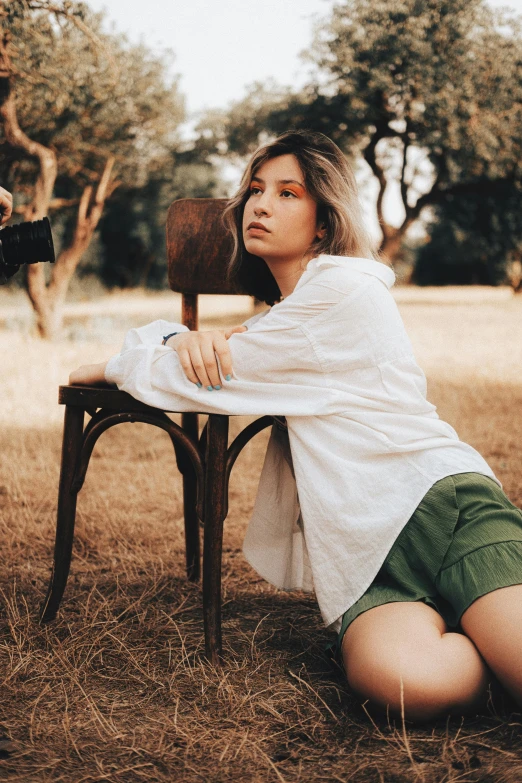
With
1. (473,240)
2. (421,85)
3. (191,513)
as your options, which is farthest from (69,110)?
(473,240)

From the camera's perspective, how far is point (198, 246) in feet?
8.70

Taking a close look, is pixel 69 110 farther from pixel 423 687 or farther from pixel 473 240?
pixel 473 240

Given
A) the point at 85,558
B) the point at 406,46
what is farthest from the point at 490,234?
the point at 85,558

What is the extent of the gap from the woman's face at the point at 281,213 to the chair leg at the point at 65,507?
2.43 feet

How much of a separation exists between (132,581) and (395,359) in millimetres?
1410

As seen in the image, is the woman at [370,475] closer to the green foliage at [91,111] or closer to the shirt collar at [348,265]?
the shirt collar at [348,265]

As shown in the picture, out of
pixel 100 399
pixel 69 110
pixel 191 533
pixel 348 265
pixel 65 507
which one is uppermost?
pixel 69 110

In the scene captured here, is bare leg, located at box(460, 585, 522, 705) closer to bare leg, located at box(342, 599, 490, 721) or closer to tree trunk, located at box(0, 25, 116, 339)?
bare leg, located at box(342, 599, 490, 721)

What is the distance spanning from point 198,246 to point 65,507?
3.35 ft

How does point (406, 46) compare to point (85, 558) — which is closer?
point (85, 558)

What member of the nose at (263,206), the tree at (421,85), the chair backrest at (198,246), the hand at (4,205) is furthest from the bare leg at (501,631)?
the tree at (421,85)

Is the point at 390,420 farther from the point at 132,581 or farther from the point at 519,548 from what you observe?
the point at 132,581

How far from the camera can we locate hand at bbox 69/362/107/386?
7.17ft

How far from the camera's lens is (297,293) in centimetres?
194
